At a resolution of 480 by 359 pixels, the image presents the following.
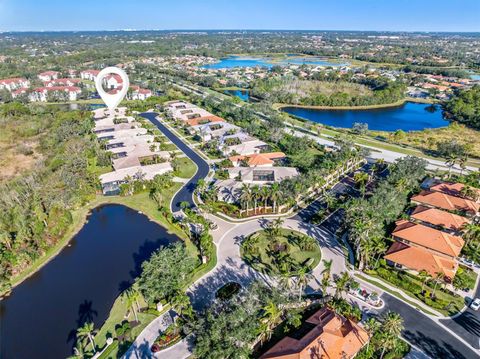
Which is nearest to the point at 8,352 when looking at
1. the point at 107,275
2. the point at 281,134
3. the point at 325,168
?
the point at 107,275

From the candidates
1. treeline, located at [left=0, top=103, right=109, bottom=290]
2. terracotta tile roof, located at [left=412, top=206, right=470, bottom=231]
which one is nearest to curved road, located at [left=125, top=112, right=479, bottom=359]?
terracotta tile roof, located at [left=412, top=206, right=470, bottom=231]

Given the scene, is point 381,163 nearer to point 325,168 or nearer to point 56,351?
point 325,168

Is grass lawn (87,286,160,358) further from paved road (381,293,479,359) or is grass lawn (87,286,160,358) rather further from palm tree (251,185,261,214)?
paved road (381,293,479,359)

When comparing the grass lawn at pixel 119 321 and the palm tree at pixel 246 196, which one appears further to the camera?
the palm tree at pixel 246 196

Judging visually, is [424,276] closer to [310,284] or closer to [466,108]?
[310,284]

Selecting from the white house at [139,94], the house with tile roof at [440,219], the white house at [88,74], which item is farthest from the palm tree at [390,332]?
the white house at [88,74]

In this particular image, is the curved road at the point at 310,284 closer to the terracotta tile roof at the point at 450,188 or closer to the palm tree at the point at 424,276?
the palm tree at the point at 424,276
